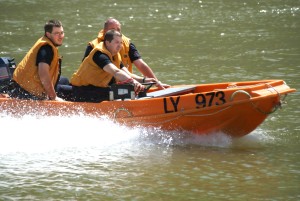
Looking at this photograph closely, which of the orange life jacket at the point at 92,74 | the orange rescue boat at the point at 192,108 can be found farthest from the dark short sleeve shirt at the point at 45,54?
the orange rescue boat at the point at 192,108

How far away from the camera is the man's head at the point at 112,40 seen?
9.99 m

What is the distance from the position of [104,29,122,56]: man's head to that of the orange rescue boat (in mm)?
703

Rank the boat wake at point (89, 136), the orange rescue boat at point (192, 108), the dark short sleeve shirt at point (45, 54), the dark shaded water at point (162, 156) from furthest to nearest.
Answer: the dark short sleeve shirt at point (45, 54)
the boat wake at point (89, 136)
the orange rescue boat at point (192, 108)
the dark shaded water at point (162, 156)

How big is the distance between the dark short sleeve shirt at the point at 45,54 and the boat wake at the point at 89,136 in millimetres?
742

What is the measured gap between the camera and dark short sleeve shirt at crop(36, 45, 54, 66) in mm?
10133

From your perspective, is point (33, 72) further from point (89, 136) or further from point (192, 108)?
point (192, 108)

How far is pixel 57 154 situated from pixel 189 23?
11.9m

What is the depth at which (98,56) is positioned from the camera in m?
10.1

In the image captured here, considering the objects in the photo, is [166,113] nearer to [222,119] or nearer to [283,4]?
[222,119]

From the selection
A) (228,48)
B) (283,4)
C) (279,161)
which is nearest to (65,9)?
(283,4)

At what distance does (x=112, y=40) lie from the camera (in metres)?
10.0

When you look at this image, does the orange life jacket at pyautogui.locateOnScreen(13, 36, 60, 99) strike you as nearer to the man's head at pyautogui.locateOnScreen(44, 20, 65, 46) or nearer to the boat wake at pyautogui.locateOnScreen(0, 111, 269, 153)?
the man's head at pyautogui.locateOnScreen(44, 20, 65, 46)

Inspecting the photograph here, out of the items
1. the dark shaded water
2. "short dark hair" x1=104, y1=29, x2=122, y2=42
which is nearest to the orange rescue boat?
the dark shaded water

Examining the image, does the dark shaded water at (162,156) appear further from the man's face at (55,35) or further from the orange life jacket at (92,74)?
the man's face at (55,35)
